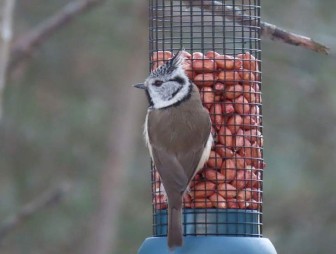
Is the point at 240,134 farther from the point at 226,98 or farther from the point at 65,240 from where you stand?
the point at 65,240

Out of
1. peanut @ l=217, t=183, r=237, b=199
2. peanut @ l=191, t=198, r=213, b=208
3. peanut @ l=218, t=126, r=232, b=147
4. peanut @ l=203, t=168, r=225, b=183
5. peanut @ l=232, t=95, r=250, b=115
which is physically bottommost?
peanut @ l=191, t=198, r=213, b=208

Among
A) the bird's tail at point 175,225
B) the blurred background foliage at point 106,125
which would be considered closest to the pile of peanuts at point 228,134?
the bird's tail at point 175,225

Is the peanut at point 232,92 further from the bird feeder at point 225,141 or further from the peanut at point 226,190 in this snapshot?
the peanut at point 226,190

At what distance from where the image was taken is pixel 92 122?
20938 millimetres

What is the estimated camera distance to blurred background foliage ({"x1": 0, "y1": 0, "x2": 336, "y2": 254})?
737 inches

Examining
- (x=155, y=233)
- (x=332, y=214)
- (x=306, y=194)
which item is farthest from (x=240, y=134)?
(x=306, y=194)

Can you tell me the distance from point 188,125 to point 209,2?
0.79 meters

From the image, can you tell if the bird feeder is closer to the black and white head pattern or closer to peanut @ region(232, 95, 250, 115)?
peanut @ region(232, 95, 250, 115)

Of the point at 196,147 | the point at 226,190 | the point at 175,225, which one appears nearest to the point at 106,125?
the point at 226,190

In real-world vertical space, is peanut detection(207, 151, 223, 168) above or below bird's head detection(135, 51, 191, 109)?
below

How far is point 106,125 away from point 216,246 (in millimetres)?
13398

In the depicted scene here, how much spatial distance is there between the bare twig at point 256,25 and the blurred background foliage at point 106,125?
29.7 ft

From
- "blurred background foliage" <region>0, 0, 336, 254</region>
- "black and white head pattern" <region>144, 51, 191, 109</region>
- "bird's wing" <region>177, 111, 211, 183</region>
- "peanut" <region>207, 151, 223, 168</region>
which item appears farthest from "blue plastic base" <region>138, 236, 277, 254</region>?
"blurred background foliage" <region>0, 0, 336, 254</region>

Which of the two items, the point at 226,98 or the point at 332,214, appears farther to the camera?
the point at 332,214
